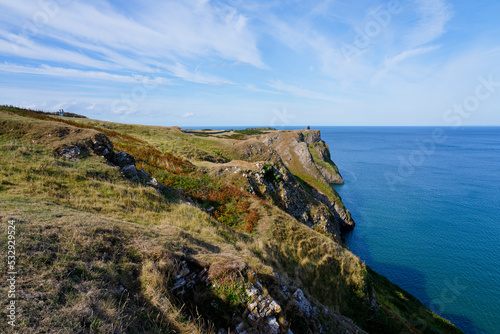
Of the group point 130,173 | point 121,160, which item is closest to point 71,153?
point 121,160

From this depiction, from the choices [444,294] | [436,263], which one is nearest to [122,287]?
[444,294]

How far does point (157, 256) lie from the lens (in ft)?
28.1

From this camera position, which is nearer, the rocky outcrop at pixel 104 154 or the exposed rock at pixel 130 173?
the rocky outcrop at pixel 104 154

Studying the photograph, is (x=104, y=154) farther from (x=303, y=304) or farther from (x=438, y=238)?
(x=438, y=238)

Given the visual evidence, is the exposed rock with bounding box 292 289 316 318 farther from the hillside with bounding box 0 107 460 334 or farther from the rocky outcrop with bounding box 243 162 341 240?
the rocky outcrop with bounding box 243 162 341 240

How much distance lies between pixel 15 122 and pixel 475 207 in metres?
88.4

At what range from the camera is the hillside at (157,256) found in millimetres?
6281

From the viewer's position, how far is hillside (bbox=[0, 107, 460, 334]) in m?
6.28

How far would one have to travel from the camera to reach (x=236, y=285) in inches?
326

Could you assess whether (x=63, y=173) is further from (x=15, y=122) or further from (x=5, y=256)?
(x=15, y=122)

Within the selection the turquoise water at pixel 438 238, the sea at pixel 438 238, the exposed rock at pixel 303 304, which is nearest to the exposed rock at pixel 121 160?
the exposed rock at pixel 303 304

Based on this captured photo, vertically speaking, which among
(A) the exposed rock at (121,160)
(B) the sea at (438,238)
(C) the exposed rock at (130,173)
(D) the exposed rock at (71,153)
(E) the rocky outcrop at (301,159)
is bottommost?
(B) the sea at (438,238)

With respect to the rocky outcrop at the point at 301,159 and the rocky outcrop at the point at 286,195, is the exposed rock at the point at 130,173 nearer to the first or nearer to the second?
the rocky outcrop at the point at 286,195

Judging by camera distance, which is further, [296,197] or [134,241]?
[296,197]
